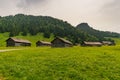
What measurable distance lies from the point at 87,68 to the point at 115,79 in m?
5.12

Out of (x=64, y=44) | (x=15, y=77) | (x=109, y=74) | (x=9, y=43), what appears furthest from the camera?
(x=9, y=43)

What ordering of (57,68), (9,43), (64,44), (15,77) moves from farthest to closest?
(9,43), (64,44), (57,68), (15,77)

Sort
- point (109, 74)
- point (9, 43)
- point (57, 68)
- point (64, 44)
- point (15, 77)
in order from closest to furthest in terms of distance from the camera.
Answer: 1. point (15, 77)
2. point (109, 74)
3. point (57, 68)
4. point (64, 44)
5. point (9, 43)

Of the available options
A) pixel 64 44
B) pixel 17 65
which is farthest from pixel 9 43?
pixel 17 65

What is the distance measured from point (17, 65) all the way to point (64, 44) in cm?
10626

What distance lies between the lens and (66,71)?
26891mm

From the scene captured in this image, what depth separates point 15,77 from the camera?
79.8 feet

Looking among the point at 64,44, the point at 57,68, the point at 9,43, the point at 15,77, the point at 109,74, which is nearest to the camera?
the point at 15,77

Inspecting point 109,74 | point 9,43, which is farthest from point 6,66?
point 9,43

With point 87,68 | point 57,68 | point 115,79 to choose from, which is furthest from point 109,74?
point 57,68

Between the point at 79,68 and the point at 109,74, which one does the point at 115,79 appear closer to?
the point at 109,74

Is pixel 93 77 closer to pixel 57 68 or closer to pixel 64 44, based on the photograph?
pixel 57 68

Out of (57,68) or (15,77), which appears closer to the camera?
(15,77)

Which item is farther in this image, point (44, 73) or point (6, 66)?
point (6, 66)
